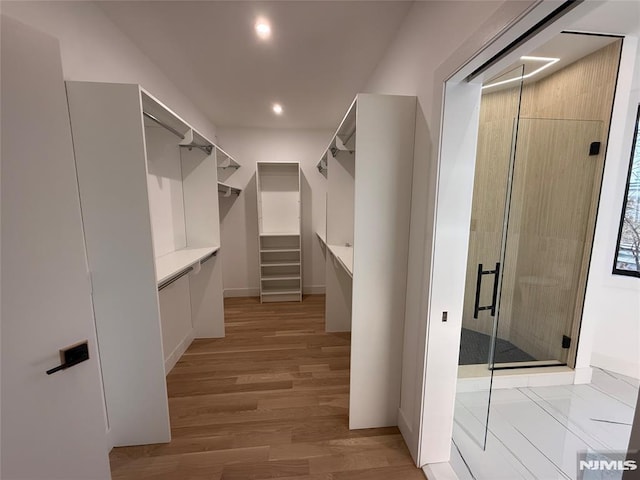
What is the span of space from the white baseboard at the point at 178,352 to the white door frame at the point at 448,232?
85.3 inches

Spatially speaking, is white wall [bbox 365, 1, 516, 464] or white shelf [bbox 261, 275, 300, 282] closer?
white wall [bbox 365, 1, 516, 464]

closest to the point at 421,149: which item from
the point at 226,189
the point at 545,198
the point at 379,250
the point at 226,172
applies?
the point at 379,250

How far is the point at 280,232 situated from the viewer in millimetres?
4191

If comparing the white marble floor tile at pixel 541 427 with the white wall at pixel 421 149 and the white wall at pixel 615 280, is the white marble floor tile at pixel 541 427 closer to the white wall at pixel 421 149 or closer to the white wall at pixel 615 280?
the white wall at pixel 615 280

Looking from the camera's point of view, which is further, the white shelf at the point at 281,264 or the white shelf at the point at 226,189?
the white shelf at the point at 281,264

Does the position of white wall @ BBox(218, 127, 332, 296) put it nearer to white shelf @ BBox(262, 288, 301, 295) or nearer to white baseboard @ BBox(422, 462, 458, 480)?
white shelf @ BBox(262, 288, 301, 295)

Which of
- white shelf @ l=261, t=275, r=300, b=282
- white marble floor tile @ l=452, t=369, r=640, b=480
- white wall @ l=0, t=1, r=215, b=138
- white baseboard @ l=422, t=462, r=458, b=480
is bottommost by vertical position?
white marble floor tile @ l=452, t=369, r=640, b=480

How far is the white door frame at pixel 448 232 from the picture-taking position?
1.14 m

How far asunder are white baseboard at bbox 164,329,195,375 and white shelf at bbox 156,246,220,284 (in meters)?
0.94

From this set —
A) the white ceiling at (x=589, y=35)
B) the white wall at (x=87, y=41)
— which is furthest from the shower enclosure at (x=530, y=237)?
the white wall at (x=87, y=41)

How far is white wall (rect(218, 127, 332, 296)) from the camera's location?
12.9 ft

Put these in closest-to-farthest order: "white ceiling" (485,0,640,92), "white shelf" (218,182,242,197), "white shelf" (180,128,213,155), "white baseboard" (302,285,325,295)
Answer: "white ceiling" (485,0,640,92), "white shelf" (180,128,213,155), "white shelf" (218,182,242,197), "white baseboard" (302,285,325,295)

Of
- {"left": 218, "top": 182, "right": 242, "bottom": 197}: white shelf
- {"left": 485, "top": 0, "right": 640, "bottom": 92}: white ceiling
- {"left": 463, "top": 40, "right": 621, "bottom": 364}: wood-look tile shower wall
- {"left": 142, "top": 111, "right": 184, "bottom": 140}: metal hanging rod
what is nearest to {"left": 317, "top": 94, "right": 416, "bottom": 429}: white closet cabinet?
{"left": 485, "top": 0, "right": 640, "bottom": 92}: white ceiling

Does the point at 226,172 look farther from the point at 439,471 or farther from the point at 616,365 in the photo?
the point at 616,365
